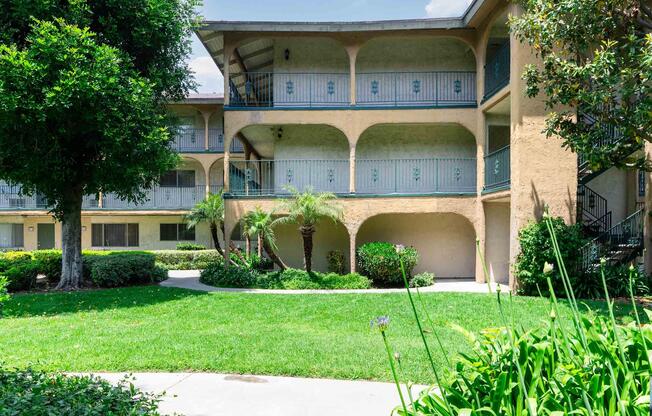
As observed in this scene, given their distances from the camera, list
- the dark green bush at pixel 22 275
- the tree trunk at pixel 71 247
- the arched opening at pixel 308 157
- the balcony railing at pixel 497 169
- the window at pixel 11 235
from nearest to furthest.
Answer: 1. the balcony railing at pixel 497 169
2. the dark green bush at pixel 22 275
3. the tree trunk at pixel 71 247
4. the arched opening at pixel 308 157
5. the window at pixel 11 235

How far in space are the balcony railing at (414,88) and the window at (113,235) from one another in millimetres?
18164

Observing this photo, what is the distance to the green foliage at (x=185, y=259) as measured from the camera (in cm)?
2431

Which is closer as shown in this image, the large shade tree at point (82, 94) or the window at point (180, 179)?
the large shade tree at point (82, 94)

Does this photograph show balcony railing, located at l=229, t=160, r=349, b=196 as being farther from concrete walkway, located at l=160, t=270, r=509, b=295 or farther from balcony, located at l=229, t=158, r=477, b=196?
concrete walkway, located at l=160, t=270, r=509, b=295

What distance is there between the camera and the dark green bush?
47.9ft

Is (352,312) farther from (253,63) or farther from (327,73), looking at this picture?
(253,63)

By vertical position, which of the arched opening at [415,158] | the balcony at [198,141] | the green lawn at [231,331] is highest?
the balcony at [198,141]

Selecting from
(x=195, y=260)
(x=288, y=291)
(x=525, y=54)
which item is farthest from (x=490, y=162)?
Answer: (x=195, y=260)

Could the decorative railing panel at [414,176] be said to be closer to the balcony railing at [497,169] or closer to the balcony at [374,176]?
the balcony at [374,176]

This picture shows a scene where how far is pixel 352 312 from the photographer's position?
10516mm

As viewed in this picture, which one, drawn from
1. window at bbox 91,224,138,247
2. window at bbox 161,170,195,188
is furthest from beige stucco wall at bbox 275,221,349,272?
window at bbox 91,224,138,247

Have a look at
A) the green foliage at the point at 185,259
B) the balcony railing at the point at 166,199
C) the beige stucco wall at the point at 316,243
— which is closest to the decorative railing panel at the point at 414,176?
the beige stucco wall at the point at 316,243

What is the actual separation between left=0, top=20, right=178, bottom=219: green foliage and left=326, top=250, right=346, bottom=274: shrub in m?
6.76

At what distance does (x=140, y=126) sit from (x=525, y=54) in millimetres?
11314
